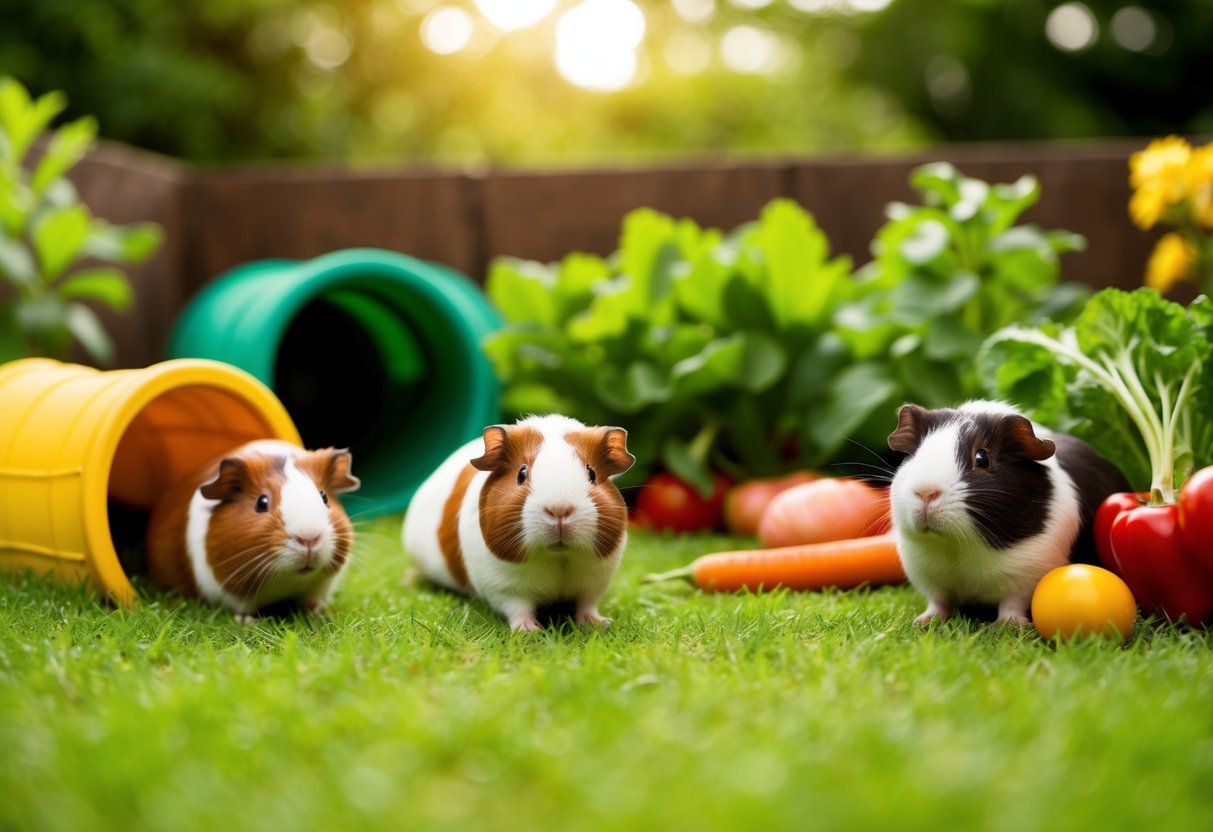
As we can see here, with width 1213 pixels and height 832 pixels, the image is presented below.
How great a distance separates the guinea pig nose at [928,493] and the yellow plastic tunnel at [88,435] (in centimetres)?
203

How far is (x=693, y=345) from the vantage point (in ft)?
14.6

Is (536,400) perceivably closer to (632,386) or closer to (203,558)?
(632,386)

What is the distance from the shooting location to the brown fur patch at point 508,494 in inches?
105

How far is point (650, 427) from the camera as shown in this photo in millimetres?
4605

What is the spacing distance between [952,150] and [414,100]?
8951 mm

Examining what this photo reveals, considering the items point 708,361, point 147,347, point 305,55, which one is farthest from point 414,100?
point 708,361

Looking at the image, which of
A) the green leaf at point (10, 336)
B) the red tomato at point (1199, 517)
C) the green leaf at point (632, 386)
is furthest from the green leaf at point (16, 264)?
the red tomato at point (1199, 517)

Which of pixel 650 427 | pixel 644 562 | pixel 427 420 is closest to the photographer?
pixel 644 562

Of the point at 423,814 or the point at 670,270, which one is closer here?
the point at 423,814

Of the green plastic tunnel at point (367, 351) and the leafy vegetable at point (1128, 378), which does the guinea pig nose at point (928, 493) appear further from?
the green plastic tunnel at point (367, 351)

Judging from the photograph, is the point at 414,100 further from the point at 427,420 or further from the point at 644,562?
the point at 644,562

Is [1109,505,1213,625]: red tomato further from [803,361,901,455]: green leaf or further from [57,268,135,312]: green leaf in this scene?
[57,268,135,312]: green leaf

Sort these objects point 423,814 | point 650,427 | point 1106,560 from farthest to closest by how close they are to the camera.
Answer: point 650,427 < point 1106,560 < point 423,814

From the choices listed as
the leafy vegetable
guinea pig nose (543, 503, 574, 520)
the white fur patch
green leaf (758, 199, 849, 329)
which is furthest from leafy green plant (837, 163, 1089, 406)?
the white fur patch
